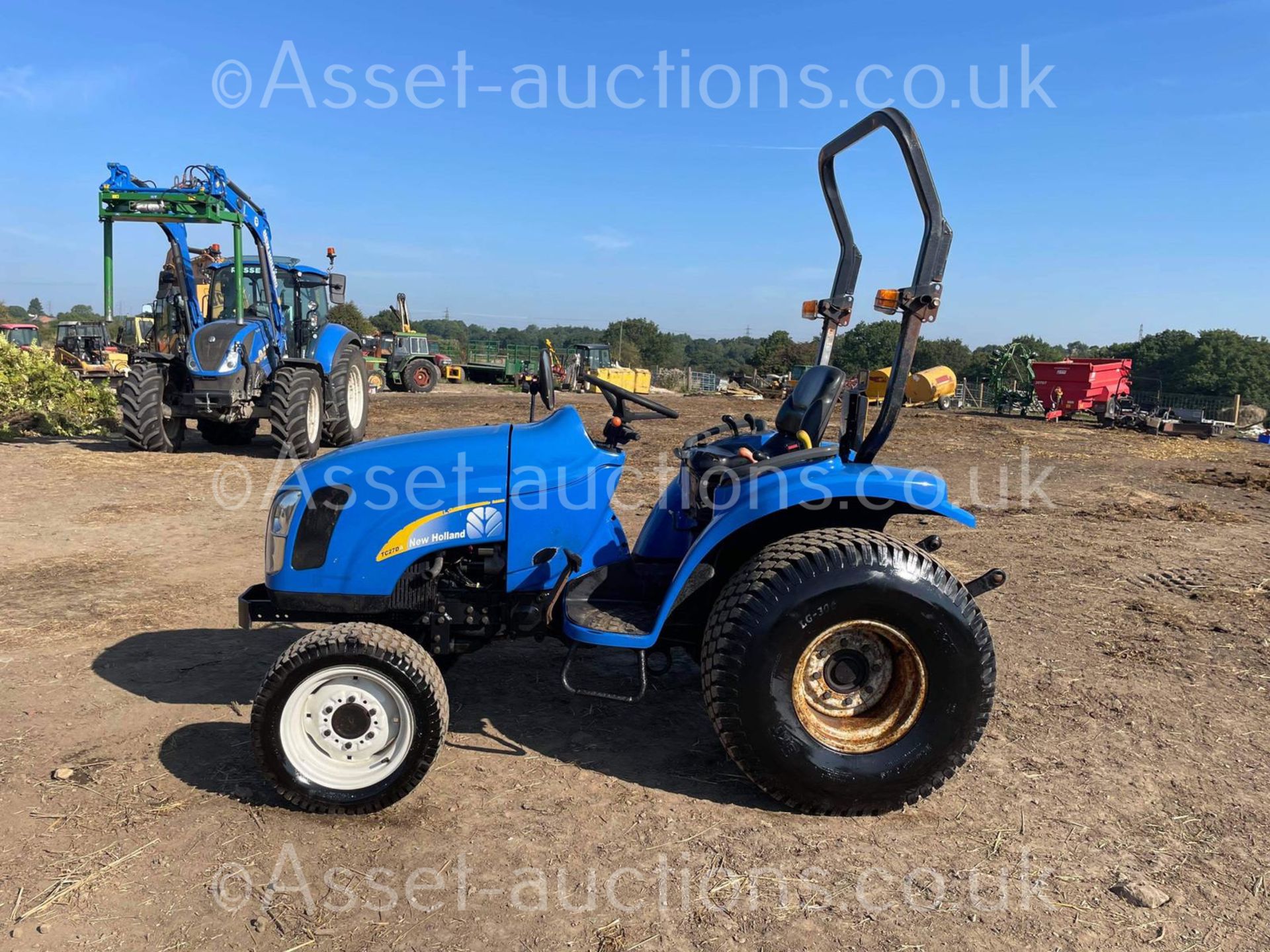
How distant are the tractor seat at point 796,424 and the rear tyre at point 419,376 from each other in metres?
22.9

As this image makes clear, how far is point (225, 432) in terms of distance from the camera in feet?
38.5

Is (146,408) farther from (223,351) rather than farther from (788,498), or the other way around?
(788,498)

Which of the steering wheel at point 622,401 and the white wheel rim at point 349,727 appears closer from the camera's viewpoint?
the white wheel rim at point 349,727

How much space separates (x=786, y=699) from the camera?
2951 millimetres

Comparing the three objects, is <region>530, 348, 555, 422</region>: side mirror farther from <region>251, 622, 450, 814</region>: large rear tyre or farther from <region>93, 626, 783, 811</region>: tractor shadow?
<region>93, 626, 783, 811</region>: tractor shadow

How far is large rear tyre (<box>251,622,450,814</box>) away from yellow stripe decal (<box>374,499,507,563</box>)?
282mm

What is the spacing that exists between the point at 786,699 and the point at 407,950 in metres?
1.36

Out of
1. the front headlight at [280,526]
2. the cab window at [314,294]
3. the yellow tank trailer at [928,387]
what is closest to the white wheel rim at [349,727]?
the front headlight at [280,526]

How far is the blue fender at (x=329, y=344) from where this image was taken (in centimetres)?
1145

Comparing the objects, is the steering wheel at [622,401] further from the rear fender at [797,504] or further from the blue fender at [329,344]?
the blue fender at [329,344]

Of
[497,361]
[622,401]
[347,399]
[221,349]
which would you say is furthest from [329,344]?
[497,361]

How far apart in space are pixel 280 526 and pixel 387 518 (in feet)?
1.39

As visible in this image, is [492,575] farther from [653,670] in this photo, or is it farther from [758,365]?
[758,365]

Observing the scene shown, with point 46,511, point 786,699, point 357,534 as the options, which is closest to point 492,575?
point 357,534
